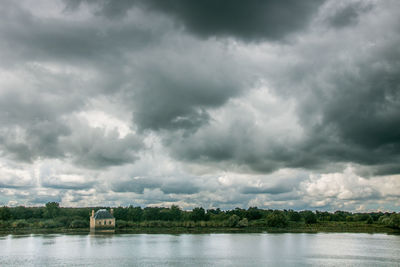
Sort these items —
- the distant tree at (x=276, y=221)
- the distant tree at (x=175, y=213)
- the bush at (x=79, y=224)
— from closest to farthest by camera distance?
the bush at (x=79, y=224)
the distant tree at (x=276, y=221)
the distant tree at (x=175, y=213)

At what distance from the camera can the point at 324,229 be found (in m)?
134

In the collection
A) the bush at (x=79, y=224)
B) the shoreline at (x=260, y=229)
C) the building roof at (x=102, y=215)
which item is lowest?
the shoreline at (x=260, y=229)

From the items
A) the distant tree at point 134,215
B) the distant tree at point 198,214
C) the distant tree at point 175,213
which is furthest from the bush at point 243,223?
the distant tree at point 134,215

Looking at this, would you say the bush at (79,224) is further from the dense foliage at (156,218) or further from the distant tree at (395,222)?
the distant tree at (395,222)

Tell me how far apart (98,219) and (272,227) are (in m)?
62.6

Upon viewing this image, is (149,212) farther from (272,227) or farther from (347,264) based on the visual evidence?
(347,264)

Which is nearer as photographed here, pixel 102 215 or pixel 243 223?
pixel 102 215

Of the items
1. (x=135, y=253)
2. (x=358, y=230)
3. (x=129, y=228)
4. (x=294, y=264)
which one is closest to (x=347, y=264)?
(x=294, y=264)

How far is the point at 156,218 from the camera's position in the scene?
525 ft

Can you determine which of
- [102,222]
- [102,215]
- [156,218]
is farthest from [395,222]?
[102,215]

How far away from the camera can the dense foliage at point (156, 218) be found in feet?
443

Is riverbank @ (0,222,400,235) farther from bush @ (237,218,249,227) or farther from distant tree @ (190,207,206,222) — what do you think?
distant tree @ (190,207,206,222)

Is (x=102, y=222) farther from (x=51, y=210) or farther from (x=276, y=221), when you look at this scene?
(x=276, y=221)

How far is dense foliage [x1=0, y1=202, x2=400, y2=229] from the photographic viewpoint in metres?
135
